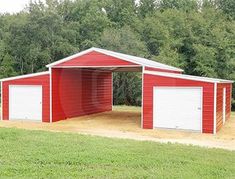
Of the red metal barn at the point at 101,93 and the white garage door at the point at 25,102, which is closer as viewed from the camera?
the red metal barn at the point at 101,93

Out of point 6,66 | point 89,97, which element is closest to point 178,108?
point 89,97

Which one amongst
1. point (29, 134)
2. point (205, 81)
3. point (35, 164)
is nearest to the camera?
point (35, 164)

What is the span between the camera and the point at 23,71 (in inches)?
1339

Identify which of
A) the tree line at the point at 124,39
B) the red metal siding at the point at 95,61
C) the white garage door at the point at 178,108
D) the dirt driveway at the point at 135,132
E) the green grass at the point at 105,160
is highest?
the tree line at the point at 124,39

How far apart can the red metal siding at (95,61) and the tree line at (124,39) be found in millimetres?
12511

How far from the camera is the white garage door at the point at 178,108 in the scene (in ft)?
44.2

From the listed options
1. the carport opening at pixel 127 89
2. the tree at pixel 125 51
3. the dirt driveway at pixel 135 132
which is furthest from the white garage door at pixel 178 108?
the tree at pixel 125 51

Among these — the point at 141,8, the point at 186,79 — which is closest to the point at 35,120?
the point at 186,79

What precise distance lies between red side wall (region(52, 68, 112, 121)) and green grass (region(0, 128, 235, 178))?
7094 mm

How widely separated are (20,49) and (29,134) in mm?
22946

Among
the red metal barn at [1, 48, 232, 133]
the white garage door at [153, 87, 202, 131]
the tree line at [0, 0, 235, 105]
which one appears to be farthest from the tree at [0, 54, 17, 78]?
the white garage door at [153, 87, 202, 131]

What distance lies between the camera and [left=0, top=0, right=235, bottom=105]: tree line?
29.5 metres

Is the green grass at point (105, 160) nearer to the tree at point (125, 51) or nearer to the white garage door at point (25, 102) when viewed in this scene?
the white garage door at point (25, 102)

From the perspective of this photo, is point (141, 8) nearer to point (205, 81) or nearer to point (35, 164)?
point (205, 81)
